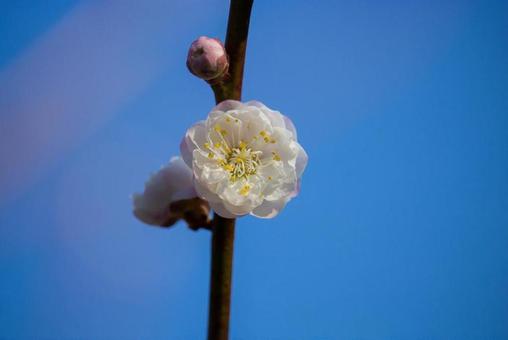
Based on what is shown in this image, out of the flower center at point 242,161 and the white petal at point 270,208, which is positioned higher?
the flower center at point 242,161

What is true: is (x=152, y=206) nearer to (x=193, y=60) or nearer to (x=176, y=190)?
(x=176, y=190)

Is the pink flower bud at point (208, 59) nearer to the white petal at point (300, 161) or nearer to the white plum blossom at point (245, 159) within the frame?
the white plum blossom at point (245, 159)

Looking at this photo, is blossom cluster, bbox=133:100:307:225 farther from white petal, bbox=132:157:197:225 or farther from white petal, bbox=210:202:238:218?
white petal, bbox=132:157:197:225

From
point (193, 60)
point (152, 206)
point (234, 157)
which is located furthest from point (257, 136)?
point (152, 206)

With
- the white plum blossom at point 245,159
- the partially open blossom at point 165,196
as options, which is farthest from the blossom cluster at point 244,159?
the partially open blossom at point 165,196

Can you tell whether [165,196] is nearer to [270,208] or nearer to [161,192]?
[161,192]

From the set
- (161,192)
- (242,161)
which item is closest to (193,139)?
(242,161)

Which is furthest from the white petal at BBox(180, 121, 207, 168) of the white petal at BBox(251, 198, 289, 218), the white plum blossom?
the white petal at BBox(251, 198, 289, 218)
